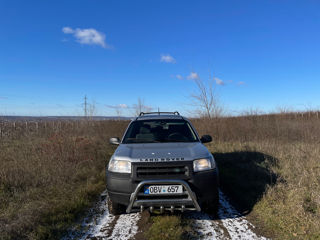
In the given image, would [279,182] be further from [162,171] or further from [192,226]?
[162,171]

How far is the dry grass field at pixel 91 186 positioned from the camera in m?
2.89

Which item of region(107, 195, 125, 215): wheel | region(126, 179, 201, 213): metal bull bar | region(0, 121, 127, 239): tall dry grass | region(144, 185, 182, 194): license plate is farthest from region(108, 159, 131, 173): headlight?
region(0, 121, 127, 239): tall dry grass

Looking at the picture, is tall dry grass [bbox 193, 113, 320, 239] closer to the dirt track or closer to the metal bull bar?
the dirt track

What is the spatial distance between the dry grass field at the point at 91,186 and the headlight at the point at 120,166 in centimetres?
91

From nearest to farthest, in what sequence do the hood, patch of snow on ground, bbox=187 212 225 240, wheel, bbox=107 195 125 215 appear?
1. patch of snow on ground, bbox=187 212 225 240
2. the hood
3. wheel, bbox=107 195 125 215

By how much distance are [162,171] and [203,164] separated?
0.63 metres

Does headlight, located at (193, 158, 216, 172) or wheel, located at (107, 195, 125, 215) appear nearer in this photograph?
headlight, located at (193, 158, 216, 172)

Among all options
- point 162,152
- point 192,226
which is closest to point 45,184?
point 162,152

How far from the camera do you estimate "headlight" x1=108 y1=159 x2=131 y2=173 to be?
9.52 feet

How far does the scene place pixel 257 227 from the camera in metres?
2.94

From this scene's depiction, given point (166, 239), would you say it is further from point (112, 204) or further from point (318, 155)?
point (318, 155)

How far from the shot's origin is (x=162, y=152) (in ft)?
10.0

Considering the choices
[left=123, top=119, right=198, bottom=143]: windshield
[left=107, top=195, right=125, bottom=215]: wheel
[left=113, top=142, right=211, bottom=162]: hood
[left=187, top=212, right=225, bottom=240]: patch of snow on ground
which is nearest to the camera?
[left=187, top=212, right=225, bottom=240]: patch of snow on ground

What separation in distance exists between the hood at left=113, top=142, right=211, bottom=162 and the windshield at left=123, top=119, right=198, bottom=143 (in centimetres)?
36
